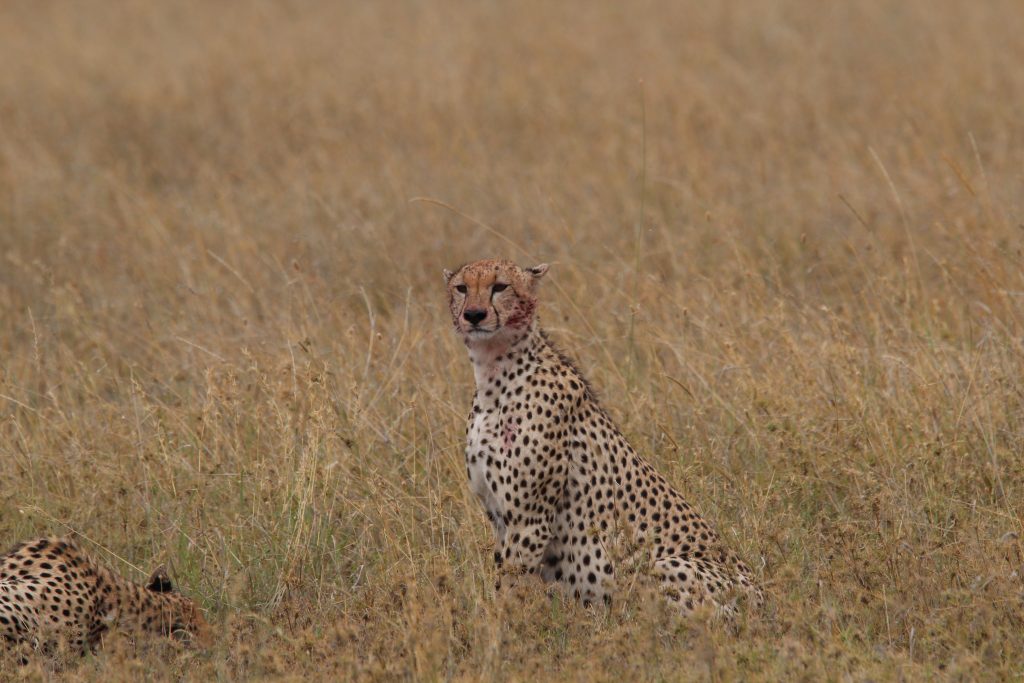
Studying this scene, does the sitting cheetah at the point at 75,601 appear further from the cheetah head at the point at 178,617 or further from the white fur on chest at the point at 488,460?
the white fur on chest at the point at 488,460

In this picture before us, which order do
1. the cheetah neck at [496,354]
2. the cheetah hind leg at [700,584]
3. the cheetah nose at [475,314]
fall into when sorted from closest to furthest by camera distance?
the cheetah hind leg at [700,584] → the cheetah nose at [475,314] → the cheetah neck at [496,354]

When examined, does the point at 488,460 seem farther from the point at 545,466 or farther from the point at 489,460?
the point at 545,466

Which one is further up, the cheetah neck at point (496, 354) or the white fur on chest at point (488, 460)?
the cheetah neck at point (496, 354)

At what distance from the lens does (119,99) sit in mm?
Answer: 12234

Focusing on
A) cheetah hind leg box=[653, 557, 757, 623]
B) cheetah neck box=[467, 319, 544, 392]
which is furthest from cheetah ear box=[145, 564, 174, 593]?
cheetah hind leg box=[653, 557, 757, 623]

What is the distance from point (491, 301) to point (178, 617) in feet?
4.35

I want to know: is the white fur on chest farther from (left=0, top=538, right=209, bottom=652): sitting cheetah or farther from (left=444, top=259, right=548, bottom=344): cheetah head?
(left=0, top=538, right=209, bottom=652): sitting cheetah

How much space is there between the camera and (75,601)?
4.70 metres

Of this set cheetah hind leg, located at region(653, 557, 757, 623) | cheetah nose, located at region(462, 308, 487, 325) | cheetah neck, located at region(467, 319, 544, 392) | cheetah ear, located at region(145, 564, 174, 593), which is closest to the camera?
cheetah hind leg, located at region(653, 557, 757, 623)

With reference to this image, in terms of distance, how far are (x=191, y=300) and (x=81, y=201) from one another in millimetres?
2335

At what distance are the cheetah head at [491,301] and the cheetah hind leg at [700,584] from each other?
794mm

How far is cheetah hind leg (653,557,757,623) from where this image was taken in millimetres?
4332

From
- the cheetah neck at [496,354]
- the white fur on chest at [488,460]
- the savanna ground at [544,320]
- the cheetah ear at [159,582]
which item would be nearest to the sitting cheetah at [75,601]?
the cheetah ear at [159,582]

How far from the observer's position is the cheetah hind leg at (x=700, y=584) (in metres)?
4.33
